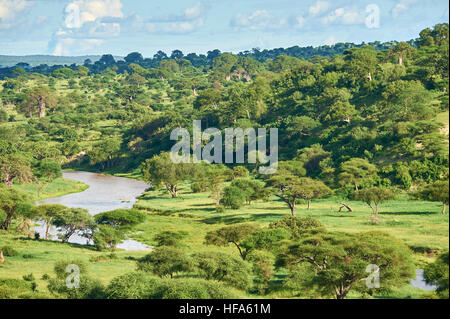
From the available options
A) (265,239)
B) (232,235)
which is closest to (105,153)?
(232,235)

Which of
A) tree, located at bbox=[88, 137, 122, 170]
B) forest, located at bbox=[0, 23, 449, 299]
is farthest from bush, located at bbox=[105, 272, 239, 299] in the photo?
tree, located at bbox=[88, 137, 122, 170]

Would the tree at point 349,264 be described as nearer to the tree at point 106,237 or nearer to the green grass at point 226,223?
the green grass at point 226,223

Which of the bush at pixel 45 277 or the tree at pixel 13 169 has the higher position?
the tree at pixel 13 169

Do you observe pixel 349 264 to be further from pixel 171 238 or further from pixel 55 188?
pixel 55 188

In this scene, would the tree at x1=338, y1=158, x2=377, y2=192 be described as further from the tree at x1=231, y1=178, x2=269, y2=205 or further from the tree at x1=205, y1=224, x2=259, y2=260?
the tree at x1=205, y1=224, x2=259, y2=260

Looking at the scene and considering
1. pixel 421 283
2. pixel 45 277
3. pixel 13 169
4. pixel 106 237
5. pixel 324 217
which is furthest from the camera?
pixel 13 169

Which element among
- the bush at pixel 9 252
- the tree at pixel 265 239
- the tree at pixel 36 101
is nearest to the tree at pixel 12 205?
the bush at pixel 9 252

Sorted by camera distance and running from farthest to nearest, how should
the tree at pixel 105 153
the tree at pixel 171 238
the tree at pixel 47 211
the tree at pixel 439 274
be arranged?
the tree at pixel 105 153 → the tree at pixel 47 211 → the tree at pixel 171 238 → the tree at pixel 439 274
